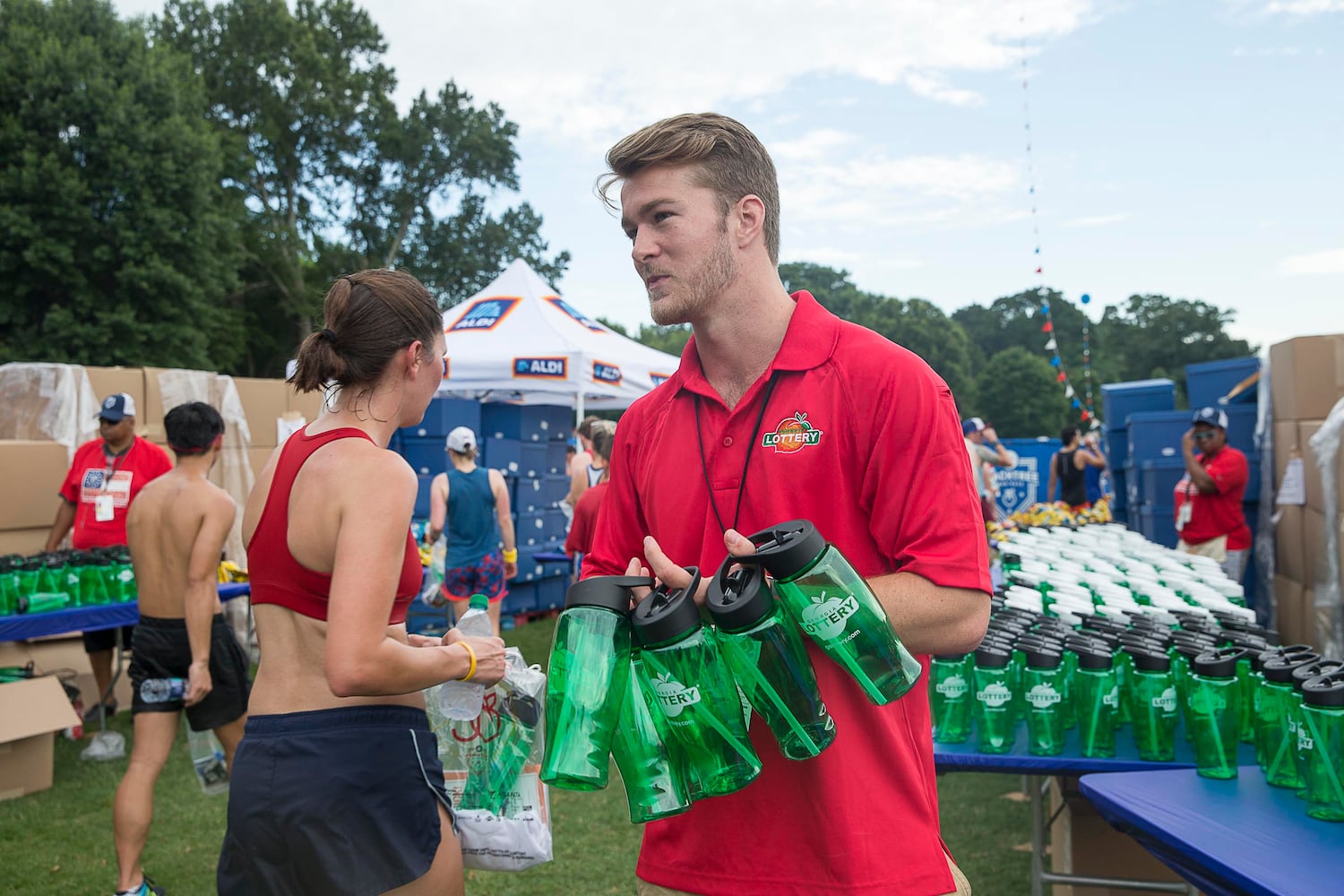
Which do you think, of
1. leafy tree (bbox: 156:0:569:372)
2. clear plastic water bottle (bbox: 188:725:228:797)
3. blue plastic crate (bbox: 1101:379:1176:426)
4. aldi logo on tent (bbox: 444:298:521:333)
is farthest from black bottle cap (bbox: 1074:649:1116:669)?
leafy tree (bbox: 156:0:569:372)

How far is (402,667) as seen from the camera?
1816 mm

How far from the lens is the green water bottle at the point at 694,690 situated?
4.04 feet

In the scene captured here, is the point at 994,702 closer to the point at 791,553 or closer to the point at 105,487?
the point at 791,553

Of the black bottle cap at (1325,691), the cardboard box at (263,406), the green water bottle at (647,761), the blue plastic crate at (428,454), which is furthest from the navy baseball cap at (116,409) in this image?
the black bottle cap at (1325,691)

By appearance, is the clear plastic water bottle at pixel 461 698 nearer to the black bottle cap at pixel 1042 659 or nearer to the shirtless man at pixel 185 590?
the black bottle cap at pixel 1042 659

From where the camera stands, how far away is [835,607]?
1222 mm

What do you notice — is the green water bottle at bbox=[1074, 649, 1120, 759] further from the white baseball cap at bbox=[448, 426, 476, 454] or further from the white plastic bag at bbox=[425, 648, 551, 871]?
the white baseball cap at bbox=[448, 426, 476, 454]

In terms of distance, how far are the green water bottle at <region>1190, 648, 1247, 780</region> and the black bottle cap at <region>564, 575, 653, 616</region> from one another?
1.77m

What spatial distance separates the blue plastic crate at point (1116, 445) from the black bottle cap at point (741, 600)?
1005 centimetres

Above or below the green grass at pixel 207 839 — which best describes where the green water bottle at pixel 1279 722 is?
above

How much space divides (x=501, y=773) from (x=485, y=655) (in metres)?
0.31

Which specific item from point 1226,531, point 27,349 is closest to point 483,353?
point 1226,531

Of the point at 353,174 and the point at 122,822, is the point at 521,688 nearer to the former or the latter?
the point at 122,822

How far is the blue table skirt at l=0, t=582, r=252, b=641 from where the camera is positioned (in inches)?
209
